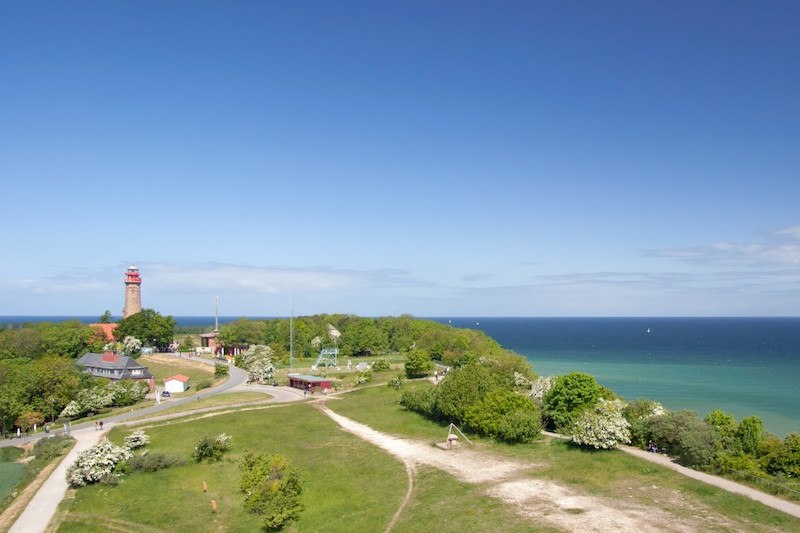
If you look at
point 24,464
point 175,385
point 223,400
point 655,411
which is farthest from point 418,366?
point 24,464

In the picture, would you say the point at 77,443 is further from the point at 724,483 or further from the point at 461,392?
the point at 724,483

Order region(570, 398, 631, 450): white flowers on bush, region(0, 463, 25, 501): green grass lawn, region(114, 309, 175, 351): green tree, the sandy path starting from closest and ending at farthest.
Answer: the sandy path < region(570, 398, 631, 450): white flowers on bush < region(0, 463, 25, 501): green grass lawn < region(114, 309, 175, 351): green tree

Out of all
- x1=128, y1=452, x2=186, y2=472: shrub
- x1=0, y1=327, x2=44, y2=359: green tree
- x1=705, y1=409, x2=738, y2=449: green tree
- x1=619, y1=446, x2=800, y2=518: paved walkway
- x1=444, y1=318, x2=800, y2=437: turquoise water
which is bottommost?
x1=444, y1=318, x2=800, y2=437: turquoise water

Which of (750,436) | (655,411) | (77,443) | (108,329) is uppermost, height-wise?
(108,329)

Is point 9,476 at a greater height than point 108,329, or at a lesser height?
lesser

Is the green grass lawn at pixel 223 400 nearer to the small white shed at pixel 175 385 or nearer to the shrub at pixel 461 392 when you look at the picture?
the small white shed at pixel 175 385

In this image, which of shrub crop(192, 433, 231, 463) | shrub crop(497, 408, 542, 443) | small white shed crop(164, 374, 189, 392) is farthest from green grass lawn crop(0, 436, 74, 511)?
shrub crop(497, 408, 542, 443)

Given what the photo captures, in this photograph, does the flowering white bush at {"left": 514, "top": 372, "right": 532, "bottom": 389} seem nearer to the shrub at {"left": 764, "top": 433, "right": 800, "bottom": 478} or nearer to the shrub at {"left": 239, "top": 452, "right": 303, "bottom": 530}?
the shrub at {"left": 764, "top": 433, "right": 800, "bottom": 478}
